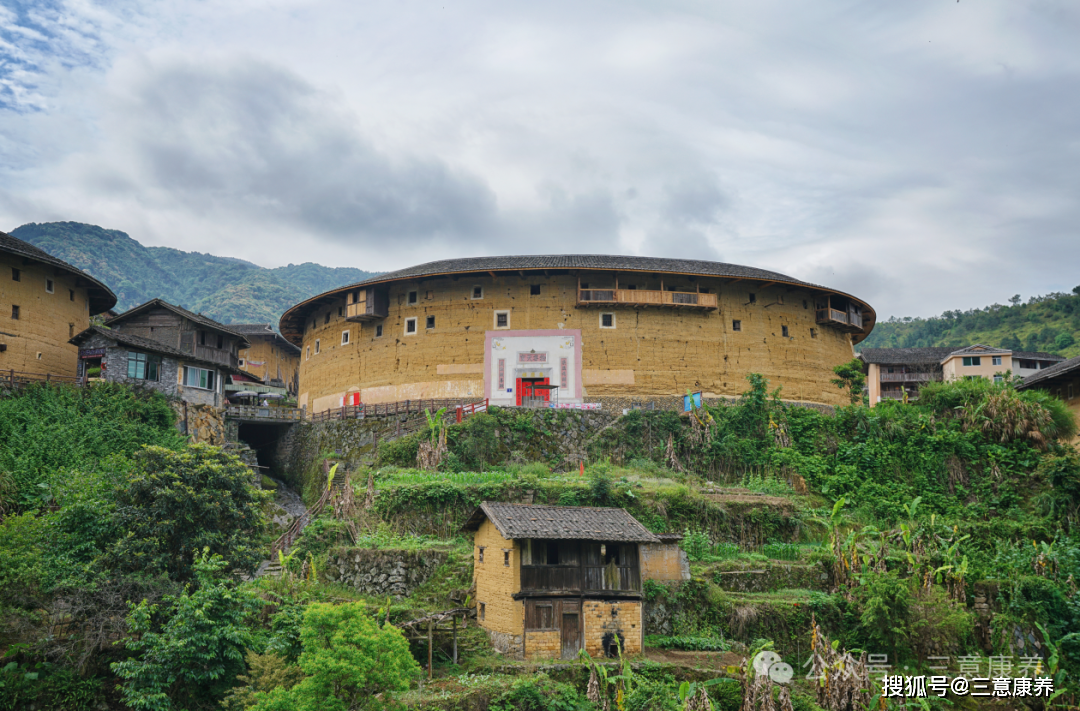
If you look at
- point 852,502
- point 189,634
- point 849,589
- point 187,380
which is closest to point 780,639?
point 849,589

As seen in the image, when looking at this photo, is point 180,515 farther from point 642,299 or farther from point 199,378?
point 642,299

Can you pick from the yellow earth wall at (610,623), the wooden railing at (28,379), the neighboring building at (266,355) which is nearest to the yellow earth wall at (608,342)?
the wooden railing at (28,379)

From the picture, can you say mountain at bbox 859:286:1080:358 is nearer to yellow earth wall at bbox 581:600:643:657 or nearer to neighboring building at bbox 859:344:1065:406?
neighboring building at bbox 859:344:1065:406

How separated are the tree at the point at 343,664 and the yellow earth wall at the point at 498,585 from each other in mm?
3377

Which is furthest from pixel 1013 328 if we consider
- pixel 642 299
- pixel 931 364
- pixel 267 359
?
pixel 267 359

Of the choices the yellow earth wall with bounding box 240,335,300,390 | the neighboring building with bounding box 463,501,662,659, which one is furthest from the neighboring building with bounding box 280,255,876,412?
the yellow earth wall with bounding box 240,335,300,390

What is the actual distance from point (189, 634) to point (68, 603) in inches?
124

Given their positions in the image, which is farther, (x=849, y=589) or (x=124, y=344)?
(x=124, y=344)

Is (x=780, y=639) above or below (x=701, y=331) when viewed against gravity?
below

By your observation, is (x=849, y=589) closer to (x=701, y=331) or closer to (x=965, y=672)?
(x=965, y=672)

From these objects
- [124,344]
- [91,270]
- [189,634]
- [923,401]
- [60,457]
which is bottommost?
[189,634]

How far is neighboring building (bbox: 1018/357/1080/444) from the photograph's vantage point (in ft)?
95.5

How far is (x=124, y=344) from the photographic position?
29.7m

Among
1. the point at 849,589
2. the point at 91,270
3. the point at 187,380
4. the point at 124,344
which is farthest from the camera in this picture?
the point at 91,270
